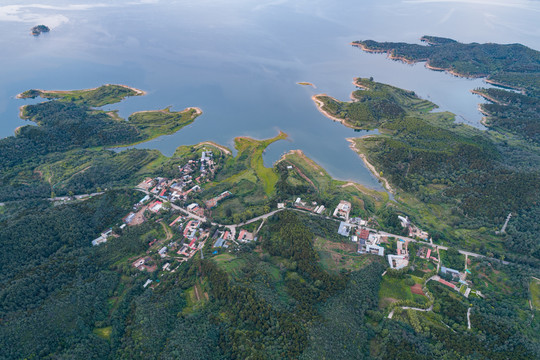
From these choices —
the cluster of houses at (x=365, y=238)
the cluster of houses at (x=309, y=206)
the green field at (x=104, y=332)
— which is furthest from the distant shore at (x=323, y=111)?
the green field at (x=104, y=332)

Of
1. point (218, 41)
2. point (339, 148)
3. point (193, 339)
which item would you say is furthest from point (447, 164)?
point (218, 41)

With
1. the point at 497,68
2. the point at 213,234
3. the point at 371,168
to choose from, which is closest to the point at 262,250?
the point at 213,234

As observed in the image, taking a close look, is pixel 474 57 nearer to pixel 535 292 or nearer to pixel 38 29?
pixel 535 292

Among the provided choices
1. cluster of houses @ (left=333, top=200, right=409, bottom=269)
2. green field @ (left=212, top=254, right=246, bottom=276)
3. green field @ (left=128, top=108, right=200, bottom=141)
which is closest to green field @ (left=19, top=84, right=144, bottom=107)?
green field @ (left=128, top=108, right=200, bottom=141)

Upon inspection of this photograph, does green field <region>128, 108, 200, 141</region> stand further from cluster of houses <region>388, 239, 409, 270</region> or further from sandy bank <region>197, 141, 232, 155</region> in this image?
cluster of houses <region>388, 239, 409, 270</region>

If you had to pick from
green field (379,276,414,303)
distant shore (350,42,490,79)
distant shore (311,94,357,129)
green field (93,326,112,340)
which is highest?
distant shore (350,42,490,79)

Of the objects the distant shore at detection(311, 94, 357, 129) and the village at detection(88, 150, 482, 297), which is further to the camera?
the distant shore at detection(311, 94, 357, 129)

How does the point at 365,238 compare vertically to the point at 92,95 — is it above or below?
below

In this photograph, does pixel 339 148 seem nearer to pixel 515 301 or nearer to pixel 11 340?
pixel 515 301

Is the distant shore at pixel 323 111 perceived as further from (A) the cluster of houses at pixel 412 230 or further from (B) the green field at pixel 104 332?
(B) the green field at pixel 104 332
